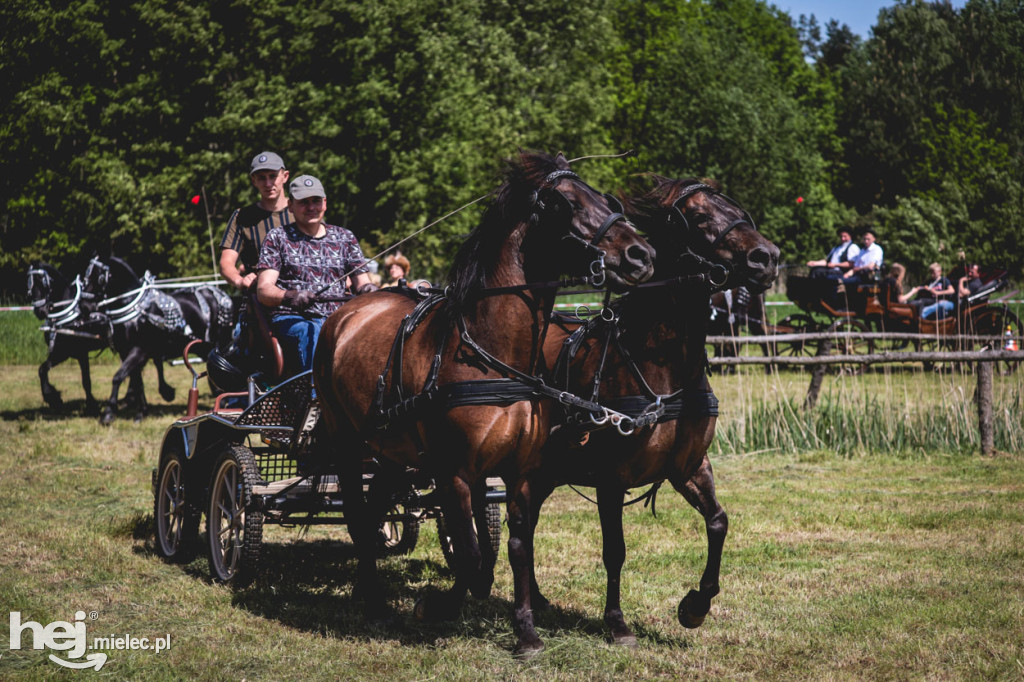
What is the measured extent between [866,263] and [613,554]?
48.2 ft

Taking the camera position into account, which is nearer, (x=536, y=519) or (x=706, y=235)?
(x=706, y=235)

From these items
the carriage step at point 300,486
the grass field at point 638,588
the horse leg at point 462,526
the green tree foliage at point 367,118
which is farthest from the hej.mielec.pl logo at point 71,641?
the green tree foliage at point 367,118

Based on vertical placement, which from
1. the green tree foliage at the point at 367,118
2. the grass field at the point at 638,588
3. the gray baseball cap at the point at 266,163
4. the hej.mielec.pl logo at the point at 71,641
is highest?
the green tree foliage at the point at 367,118

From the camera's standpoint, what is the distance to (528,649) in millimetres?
4859

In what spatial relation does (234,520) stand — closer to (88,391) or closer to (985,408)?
(985,408)

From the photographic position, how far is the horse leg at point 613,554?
5117mm

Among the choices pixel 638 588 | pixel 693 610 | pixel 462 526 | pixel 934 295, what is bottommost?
pixel 638 588

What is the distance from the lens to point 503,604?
19.4ft

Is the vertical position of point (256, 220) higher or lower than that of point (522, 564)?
higher

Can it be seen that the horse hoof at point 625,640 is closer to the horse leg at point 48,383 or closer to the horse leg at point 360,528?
the horse leg at point 360,528

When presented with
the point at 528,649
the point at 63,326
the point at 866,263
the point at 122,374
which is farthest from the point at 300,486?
the point at 866,263

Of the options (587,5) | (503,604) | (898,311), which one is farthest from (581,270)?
(587,5)

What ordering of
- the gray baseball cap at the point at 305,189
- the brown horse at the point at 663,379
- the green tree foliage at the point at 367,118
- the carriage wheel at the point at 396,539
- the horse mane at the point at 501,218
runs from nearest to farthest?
the horse mane at the point at 501,218
the brown horse at the point at 663,379
the gray baseball cap at the point at 305,189
the carriage wheel at the point at 396,539
the green tree foliage at the point at 367,118

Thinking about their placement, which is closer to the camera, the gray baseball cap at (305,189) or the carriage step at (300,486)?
the carriage step at (300,486)
